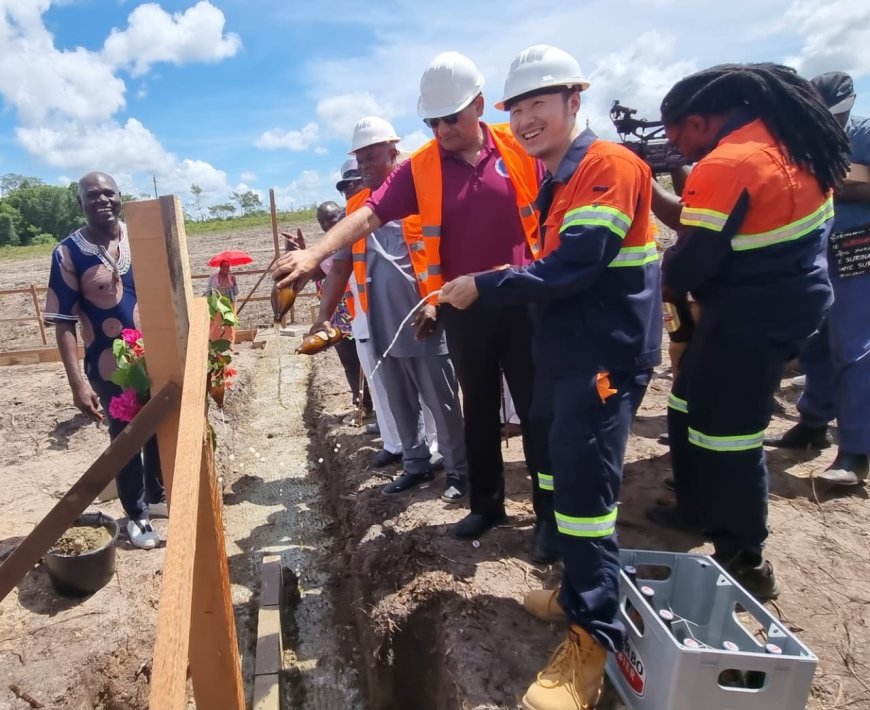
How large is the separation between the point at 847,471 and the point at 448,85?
2952 millimetres

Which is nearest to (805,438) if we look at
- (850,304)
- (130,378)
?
(850,304)

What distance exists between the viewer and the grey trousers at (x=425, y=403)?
3773 millimetres

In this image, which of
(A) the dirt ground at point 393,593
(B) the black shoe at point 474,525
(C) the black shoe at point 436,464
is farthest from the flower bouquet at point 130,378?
(C) the black shoe at point 436,464

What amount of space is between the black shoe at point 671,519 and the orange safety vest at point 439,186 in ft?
4.91

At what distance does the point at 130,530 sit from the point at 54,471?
1969mm

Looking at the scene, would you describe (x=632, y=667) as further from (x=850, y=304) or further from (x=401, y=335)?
(x=850, y=304)

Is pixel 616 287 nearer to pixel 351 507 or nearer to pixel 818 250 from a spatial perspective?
pixel 818 250

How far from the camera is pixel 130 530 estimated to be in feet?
13.3

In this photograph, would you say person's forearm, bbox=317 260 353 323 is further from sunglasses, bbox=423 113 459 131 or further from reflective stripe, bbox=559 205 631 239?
reflective stripe, bbox=559 205 631 239

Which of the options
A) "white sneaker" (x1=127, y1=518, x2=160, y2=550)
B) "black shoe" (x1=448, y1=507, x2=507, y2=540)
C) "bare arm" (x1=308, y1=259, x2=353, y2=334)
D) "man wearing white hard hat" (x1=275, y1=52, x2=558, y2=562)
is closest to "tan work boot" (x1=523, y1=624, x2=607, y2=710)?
"man wearing white hard hat" (x1=275, y1=52, x2=558, y2=562)

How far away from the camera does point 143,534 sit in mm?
4023

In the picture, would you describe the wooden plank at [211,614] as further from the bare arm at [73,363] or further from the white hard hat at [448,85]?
the bare arm at [73,363]

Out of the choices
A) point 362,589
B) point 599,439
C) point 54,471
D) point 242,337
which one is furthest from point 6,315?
point 599,439

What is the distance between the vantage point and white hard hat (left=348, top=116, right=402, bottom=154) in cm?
383
